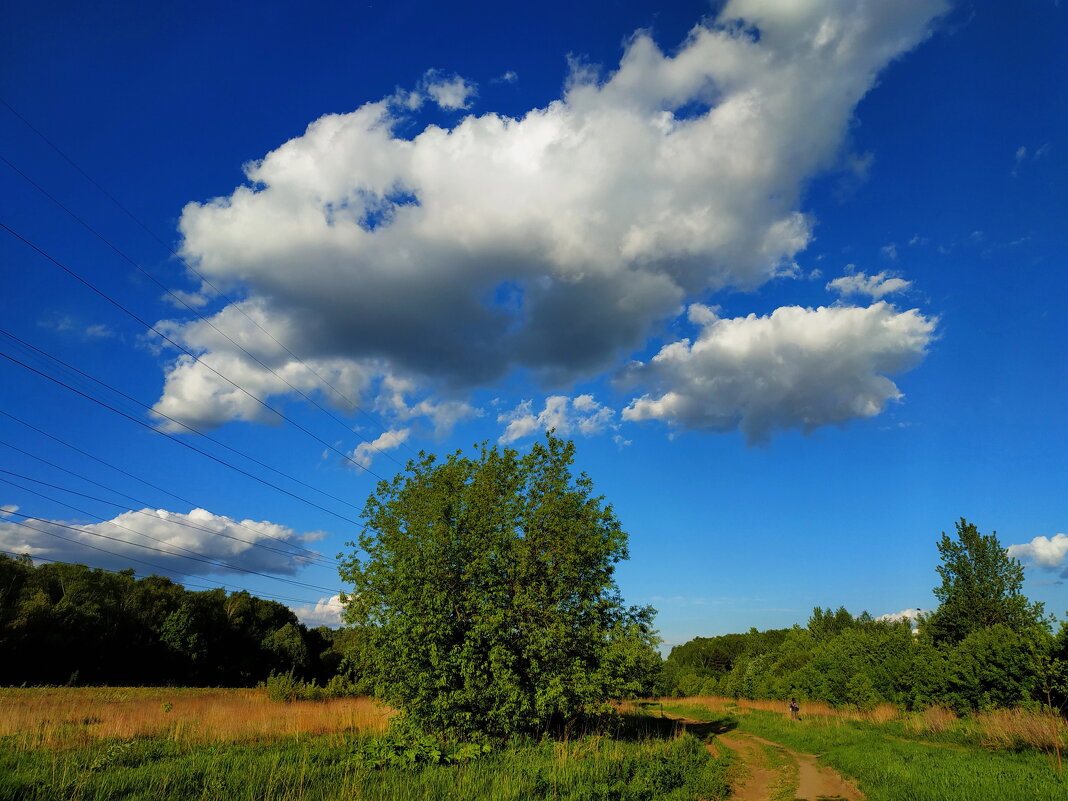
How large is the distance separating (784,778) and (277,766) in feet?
47.6

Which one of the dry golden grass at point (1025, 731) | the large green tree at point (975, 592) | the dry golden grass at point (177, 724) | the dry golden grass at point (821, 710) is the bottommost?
the dry golden grass at point (821, 710)

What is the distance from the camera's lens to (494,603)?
728 inches

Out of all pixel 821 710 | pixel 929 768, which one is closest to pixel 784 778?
pixel 929 768

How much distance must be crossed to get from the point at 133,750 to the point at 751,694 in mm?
65506

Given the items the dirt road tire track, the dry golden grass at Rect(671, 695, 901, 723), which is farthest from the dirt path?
the dry golden grass at Rect(671, 695, 901, 723)

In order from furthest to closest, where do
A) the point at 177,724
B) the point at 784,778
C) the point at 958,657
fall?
the point at 958,657, the point at 177,724, the point at 784,778

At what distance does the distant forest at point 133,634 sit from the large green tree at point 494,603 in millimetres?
23842

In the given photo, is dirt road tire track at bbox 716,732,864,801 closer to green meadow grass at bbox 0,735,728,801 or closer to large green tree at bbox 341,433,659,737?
green meadow grass at bbox 0,735,728,801

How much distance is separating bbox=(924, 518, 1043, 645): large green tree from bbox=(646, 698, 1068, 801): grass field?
1445cm

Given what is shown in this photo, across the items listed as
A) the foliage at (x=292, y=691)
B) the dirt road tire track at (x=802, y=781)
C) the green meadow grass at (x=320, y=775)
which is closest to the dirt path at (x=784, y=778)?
the dirt road tire track at (x=802, y=781)

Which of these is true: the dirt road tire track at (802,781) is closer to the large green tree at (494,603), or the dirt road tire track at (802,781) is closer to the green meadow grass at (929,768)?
the green meadow grass at (929,768)

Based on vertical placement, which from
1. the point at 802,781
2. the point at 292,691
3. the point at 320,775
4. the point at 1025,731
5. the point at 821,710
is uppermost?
the point at 1025,731

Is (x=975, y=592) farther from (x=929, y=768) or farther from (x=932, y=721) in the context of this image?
(x=929, y=768)

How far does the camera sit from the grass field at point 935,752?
11488mm
